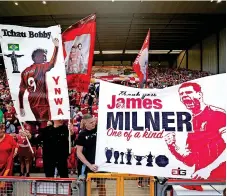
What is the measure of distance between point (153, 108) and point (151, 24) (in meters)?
16.0

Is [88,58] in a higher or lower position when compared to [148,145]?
higher

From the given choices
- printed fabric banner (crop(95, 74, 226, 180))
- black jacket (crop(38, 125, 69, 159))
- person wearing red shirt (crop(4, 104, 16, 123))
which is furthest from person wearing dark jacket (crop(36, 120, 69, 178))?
person wearing red shirt (crop(4, 104, 16, 123))

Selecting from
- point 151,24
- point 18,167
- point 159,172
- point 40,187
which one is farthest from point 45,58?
point 151,24

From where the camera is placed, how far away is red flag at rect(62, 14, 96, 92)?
4.82 meters

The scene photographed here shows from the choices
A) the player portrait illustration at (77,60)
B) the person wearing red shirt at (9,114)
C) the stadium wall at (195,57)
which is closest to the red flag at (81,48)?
the player portrait illustration at (77,60)

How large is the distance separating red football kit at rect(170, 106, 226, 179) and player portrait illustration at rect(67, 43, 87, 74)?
6.11 ft

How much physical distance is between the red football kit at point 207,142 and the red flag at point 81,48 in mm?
1777

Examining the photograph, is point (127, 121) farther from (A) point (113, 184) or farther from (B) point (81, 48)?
(B) point (81, 48)

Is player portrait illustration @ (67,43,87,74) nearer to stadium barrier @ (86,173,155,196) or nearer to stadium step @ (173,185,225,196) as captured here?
stadium barrier @ (86,173,155,196)

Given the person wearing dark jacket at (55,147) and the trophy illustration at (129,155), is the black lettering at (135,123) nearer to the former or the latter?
the trophy illustration at (129,155)

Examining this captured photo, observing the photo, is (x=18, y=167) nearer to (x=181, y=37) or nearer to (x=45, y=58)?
(x=45, y=58)

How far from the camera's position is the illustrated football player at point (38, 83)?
4.47 meters

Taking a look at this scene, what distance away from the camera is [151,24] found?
62.7 ft

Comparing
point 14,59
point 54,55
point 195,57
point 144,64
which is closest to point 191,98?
point 54,55
